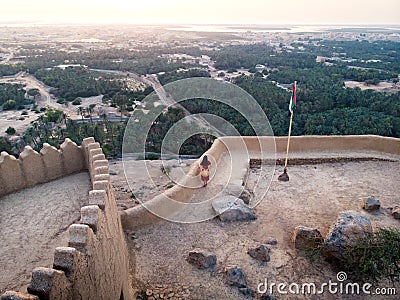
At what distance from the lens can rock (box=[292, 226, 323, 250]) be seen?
24.2ft

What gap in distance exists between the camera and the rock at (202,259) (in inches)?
270

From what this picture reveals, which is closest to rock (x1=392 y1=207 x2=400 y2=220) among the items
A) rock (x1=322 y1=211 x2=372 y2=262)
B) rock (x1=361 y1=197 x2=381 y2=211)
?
rock (x1=361 y1=197 x2=381 y2=211)

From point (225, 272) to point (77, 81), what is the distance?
5373cm

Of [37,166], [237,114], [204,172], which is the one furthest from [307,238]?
[237,114]

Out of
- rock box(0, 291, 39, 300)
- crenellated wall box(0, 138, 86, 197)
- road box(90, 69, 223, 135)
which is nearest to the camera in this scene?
rock box(0, 291, 39, 300)

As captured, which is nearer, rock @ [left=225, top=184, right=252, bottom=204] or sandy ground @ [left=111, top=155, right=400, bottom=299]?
sandy ground @ [left=111, top=155, right=400, bottom=299]

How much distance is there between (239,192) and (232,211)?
3.70ft

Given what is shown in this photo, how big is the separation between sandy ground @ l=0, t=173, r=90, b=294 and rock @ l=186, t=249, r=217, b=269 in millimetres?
2366

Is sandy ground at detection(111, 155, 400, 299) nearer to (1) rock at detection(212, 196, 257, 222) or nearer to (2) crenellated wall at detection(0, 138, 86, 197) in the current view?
(1) rock at detection(212, 196, 257, 222)

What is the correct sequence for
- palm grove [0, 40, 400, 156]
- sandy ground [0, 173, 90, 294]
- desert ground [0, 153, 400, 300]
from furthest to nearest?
palm grove [0, 40, 400, 156] → desert ground [0, 153, 400, 300] → sandy ground [0, 173, 90, 294]

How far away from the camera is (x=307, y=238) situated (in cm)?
741

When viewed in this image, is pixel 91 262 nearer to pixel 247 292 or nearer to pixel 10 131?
pixel 247 292

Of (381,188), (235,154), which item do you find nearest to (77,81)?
Result: (235,154)

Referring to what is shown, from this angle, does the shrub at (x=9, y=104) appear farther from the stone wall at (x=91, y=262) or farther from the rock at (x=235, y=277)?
the rock at (x=235, y=277)
